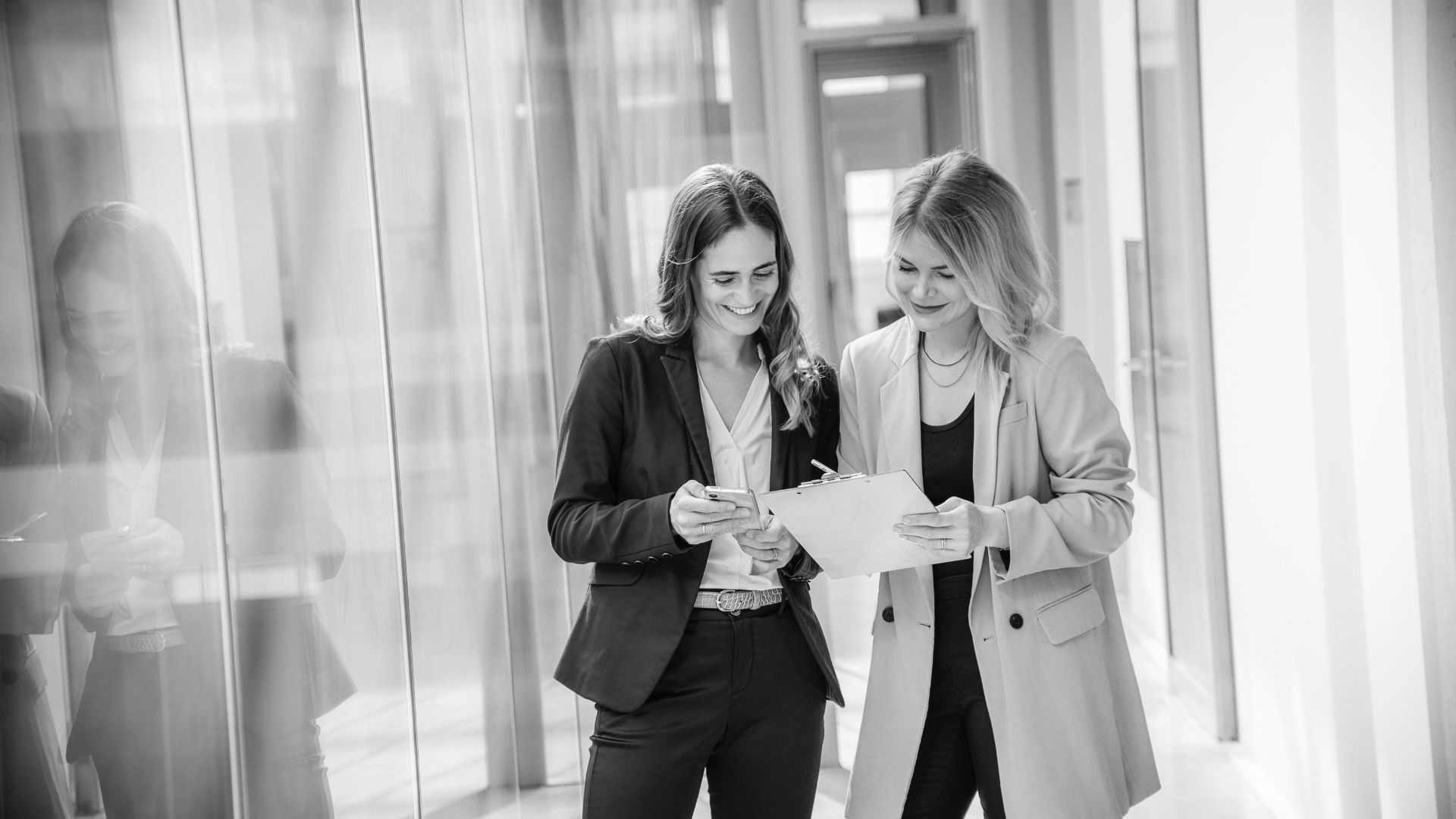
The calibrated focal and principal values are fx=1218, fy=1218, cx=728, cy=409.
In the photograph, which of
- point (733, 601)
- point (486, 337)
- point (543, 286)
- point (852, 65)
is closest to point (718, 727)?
point (733, 601)

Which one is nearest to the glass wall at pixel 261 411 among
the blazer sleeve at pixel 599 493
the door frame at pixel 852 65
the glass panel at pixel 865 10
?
the blazer sleeve at pixel 599 493

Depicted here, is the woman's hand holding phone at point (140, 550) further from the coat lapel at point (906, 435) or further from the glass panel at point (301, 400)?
the coat lapel at point (906, 435)

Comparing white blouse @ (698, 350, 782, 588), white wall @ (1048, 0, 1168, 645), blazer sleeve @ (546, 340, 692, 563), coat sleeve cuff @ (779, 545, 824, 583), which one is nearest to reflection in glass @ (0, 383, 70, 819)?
blazer sleeve @ (546, 340, 692, 563)

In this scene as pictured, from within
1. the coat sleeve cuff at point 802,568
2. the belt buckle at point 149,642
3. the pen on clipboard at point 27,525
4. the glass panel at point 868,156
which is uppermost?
the glass panel at point 868,156

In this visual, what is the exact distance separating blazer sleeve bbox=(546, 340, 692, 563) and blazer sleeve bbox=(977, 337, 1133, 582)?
0.52 m

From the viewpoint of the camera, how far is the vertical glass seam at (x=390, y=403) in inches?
87.5

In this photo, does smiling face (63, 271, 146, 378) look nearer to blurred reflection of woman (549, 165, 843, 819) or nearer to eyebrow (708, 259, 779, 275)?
blurred reflection of woman (549, 165, 843, 819)

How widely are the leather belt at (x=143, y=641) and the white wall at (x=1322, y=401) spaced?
234 centimetres

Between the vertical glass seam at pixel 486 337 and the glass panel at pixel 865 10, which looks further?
the glass panel at pixel 865 10

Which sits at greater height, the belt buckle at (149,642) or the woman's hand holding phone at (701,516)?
the woman's hand holding phone at (701,516)

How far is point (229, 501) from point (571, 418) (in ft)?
1.77

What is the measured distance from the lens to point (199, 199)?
1.61 meters

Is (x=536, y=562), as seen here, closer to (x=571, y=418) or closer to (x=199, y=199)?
(x=571, y=418)

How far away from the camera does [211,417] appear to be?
1.62m
